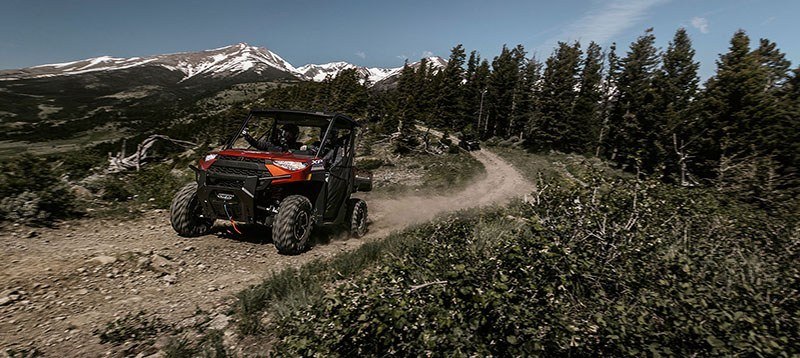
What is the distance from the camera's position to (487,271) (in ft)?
12.2

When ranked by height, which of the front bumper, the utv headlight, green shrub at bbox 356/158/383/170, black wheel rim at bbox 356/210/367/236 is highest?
the utv headlight

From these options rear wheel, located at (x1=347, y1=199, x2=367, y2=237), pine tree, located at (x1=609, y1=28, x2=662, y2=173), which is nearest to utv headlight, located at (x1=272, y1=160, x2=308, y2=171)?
rear wheel, located at (x1=347, y1=199, x2=367, y2=237)

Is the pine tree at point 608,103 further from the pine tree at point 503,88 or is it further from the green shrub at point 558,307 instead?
the green shrub at point 558,307

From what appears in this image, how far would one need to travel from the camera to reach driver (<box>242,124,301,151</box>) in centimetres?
870

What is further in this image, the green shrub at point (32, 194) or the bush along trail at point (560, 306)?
the green shrub at point (32, 194)

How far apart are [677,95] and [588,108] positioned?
1203 cm

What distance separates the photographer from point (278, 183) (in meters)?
7.03

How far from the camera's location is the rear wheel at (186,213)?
24.7ft

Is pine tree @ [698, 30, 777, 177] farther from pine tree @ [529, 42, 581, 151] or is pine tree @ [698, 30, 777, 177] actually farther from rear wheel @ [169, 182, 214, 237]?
rear wheel @ [169, 182, 214, 237]

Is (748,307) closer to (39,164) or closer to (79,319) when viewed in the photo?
(79,319)

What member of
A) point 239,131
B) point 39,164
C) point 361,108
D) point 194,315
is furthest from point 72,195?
point 361,108

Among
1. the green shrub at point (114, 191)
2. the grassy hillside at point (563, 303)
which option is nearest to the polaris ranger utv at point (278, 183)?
the grassy hillside at point (563, 303)

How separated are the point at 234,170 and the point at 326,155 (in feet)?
6.67

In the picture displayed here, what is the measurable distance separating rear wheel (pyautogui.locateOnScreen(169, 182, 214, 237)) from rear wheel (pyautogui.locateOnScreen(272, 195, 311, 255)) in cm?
188
